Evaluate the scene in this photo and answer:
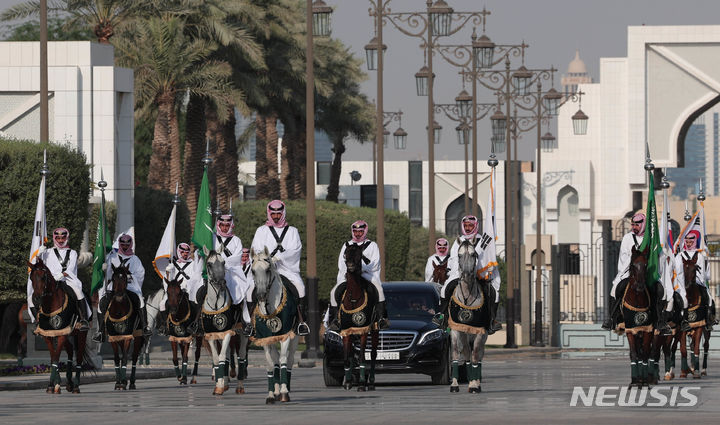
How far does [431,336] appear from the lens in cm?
2359

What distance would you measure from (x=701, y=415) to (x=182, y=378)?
1119 centimetres

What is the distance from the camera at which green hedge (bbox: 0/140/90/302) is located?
30.2m

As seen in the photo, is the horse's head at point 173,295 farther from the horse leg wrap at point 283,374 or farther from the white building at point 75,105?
the white building at point 75,105

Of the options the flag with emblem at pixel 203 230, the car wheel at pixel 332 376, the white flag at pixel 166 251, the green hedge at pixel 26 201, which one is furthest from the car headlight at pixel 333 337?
the green hedge at pixel 26 201

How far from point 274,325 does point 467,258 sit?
3.17 metres

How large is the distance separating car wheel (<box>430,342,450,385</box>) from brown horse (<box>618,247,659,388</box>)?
317 centimetres

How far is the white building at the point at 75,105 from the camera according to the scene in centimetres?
3947

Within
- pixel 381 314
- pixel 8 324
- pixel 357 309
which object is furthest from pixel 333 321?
pixel 8 324

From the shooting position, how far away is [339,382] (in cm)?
2370

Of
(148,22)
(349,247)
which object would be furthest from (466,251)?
(148,22)

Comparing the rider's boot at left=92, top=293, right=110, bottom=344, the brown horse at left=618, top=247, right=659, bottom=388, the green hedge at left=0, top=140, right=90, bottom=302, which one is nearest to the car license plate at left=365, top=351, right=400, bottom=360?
the brown horse at left=618, top=247, right=659, bottom=388

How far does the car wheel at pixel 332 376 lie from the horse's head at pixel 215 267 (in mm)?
3337

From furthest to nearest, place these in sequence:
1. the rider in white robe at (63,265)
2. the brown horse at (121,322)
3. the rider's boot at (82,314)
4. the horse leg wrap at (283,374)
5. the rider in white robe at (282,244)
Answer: the brown horse at (121,322), the rider's boot at (82,314), the rider in white robe at (63,265), the rider in white robe at (282,244), the horse leg wrap at (283,374)

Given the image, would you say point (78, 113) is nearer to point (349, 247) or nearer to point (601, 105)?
point (349, 247)
